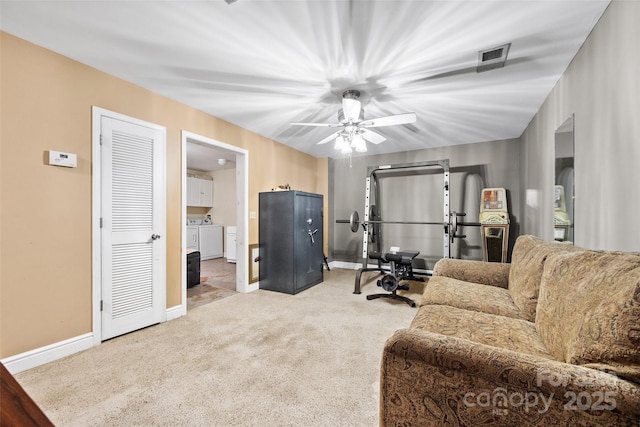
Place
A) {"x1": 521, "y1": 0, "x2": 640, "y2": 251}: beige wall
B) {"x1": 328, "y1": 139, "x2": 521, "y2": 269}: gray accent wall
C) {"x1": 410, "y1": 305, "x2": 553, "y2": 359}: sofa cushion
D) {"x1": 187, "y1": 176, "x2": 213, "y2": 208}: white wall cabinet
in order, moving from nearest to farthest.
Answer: {"x1": 410, "y1": 305, "x2": 553, "y2": 359}: sofa cushion, {"x1": 521, "y1": 0, "x2": 640, "y2": 251}: beige wall, {"x1": 328, "y1": 139, "x2": 521, "y2": 269}: gray accent wall, {"x1": 187, "y1": 176, "x2": 213, "y2": 208}: white wall cabinet

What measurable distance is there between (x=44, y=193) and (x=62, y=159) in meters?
0.29

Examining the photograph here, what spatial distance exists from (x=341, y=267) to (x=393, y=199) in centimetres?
183

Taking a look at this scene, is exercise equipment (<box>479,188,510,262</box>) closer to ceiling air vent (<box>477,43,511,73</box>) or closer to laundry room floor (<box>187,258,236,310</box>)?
ceiling air vent (<box>477,43,511,73</box>)

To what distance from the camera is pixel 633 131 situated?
56.4 inches

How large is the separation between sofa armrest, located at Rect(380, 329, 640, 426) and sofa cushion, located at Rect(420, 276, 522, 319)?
110cm

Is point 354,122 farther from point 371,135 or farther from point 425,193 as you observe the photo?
point 425,193

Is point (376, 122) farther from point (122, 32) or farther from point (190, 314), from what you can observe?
point (190, 314)

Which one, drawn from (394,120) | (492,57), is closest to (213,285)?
(394,120)

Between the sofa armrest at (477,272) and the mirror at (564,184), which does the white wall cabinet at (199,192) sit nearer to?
the sofa armrest at (477,272)

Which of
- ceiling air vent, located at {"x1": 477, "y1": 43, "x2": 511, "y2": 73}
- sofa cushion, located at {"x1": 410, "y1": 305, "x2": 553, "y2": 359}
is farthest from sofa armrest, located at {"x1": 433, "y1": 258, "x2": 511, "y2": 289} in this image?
ceiling air vent, located at {"x1": 477, "y1": 43, "x2": 511, "y2": 73}

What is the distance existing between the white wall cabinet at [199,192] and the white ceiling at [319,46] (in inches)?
161

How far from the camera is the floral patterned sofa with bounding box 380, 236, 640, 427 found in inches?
28.6

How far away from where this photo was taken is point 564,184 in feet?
7.74

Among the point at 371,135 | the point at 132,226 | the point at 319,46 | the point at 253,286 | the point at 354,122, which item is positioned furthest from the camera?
→ the point at 253,286
